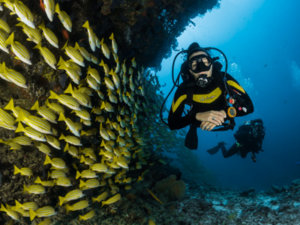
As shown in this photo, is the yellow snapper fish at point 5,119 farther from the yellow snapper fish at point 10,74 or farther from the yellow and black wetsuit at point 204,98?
the yellow and black wetsuit at point 204,98

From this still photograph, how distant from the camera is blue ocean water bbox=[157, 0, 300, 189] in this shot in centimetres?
6619

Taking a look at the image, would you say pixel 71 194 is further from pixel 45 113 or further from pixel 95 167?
pixel 45 113

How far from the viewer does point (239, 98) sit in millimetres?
3896

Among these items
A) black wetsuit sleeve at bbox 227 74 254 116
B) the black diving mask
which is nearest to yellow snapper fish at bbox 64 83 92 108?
the black diving mask

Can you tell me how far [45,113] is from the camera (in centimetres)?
299

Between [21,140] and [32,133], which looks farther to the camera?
[21,140]

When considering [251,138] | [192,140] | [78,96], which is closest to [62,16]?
[78,96]

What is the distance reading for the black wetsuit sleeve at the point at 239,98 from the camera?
375cm

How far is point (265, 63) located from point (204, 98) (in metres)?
102

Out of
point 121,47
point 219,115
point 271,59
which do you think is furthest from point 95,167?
point 271,59

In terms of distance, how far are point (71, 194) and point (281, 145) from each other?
82507 millimetres

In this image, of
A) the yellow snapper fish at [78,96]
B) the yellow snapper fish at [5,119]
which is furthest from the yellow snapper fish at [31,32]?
the yellow snapper fish at [5,119]

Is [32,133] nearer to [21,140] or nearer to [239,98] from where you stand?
[21,140]

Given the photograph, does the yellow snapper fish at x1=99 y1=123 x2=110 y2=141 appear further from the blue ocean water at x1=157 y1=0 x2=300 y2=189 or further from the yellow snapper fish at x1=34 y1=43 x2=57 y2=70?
the blue ocean water at x1=157 y1=0 x2=300 y2=189
